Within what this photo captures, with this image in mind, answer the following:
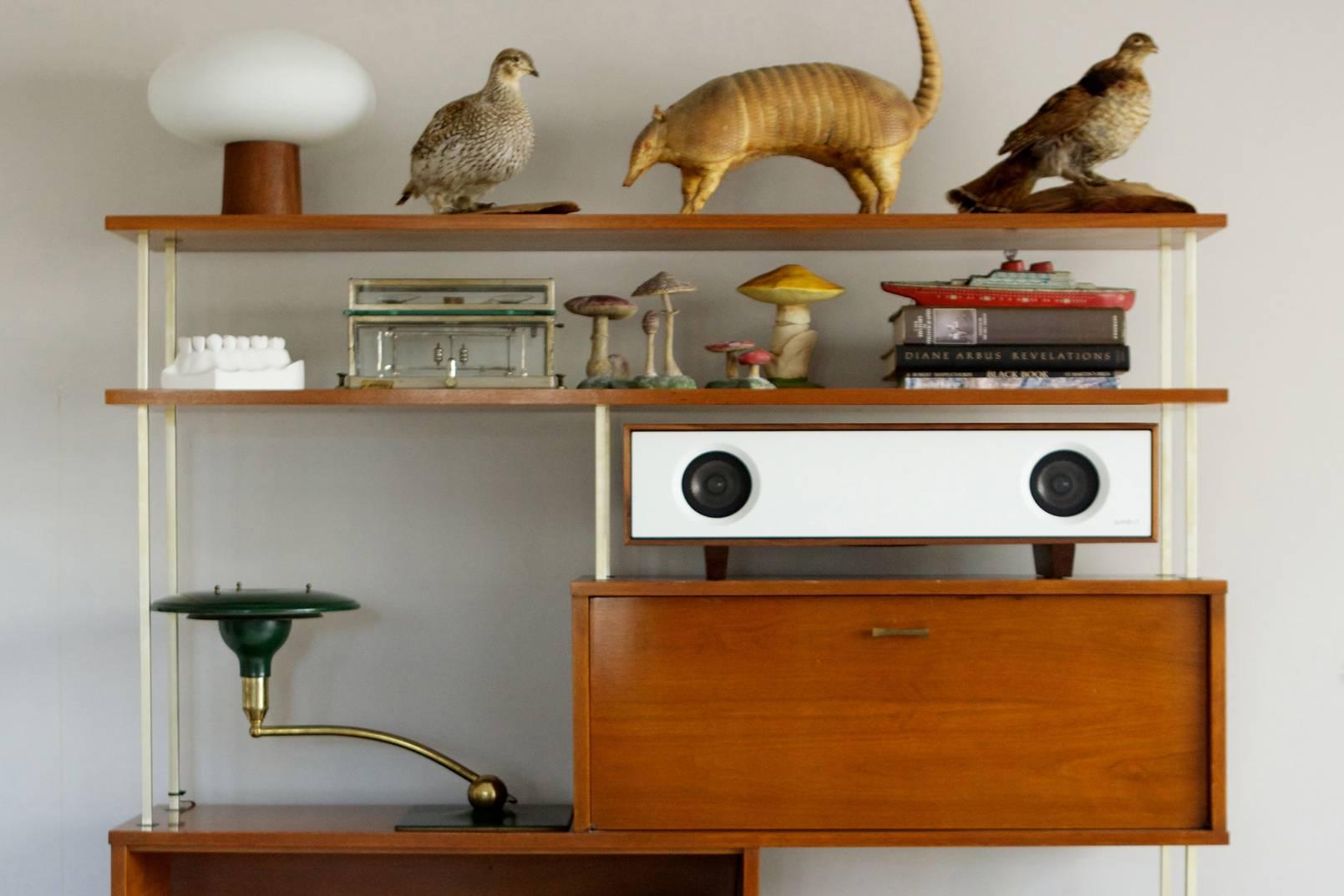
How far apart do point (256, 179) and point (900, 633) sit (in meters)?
1.10

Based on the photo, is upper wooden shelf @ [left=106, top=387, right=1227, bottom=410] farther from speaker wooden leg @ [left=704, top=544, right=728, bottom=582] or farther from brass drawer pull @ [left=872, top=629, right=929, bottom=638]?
brass drawer pull @ [left=872, top=629, right=929, bottom=638]

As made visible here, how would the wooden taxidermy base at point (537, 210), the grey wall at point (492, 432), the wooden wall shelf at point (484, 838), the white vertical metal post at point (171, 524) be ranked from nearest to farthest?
the wooden wall shelf at point (484, 838) → the wooden taxidermy base at point (537, 210) → the white vertical metal post at point (171, 524) → the grey wall at point (492, 432)

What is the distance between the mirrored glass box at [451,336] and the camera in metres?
1.78

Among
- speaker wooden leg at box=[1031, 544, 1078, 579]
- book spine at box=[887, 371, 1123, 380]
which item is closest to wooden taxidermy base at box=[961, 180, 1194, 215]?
book spine at box=[887, 371, 1123, 380]

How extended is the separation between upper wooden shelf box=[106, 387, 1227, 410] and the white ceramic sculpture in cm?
3

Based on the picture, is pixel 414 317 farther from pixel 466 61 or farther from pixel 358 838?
pixel 358 838

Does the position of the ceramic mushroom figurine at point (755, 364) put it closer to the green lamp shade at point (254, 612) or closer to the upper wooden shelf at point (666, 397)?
the upper wooden shelf at point (666, 397)

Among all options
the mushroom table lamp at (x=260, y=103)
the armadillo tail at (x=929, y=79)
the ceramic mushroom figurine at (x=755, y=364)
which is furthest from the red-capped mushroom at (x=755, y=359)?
the mushroom table lamp at (x=260, y=103)

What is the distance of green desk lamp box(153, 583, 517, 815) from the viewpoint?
5.75 feet

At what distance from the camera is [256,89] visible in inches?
69.6

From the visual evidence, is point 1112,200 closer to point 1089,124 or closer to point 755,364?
point 1089,124

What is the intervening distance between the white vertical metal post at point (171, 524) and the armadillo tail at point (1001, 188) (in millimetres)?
1167

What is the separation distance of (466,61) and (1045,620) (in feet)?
4.09

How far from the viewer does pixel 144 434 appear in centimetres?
180
